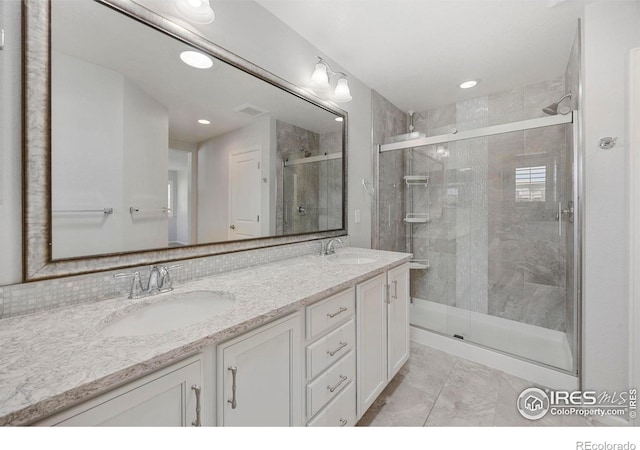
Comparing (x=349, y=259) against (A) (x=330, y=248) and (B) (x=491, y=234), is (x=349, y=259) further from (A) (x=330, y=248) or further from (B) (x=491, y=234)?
(B) (x=491, y=234)

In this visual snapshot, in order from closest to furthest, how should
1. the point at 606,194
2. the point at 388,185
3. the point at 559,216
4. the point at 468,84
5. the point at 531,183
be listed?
the point at 606,194 < the point at 559,216 < the point at 531,183 < the point at 468,84 < the point at 388,185

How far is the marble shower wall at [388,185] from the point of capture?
103 inches

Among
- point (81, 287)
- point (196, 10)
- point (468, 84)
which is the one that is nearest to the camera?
point (81, 287)

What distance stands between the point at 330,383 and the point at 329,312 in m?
0.32

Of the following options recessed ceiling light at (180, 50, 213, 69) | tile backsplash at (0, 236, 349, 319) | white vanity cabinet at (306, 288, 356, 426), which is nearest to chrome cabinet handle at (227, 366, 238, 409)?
white vanity cabinet at (306, 288, 356, 426)

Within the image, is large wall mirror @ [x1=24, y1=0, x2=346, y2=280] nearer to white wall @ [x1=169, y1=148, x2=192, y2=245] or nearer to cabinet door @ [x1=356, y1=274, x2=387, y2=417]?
white wall @ [x1=169, y1=148, x2=192, y2=245]

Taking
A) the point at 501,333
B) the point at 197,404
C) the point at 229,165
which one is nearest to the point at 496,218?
the point at 501,333

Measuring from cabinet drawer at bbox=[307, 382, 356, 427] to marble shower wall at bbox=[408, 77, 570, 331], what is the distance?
6.36 ft

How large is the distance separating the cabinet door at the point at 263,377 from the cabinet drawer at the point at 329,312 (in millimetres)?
67

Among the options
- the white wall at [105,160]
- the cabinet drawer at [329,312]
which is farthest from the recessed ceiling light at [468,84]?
the white wall at [105,160]

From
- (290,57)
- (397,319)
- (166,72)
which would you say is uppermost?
(290,57)

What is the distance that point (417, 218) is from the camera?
300cm

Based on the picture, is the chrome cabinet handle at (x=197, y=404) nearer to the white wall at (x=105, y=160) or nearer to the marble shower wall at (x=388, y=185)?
the white wall at (x=105, y=160)
